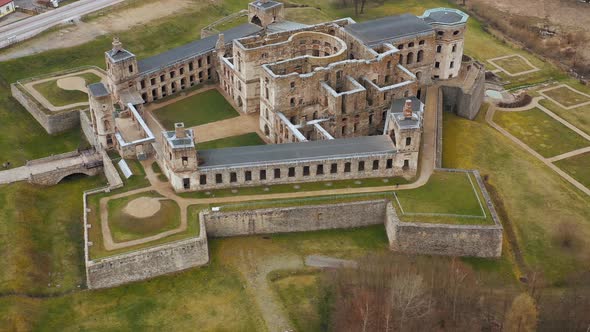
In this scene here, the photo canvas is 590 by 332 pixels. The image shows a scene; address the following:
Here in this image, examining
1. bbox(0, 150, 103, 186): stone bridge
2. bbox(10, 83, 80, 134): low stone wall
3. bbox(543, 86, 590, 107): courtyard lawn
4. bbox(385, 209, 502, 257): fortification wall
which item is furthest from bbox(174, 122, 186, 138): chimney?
bbox(543, 86, 590, 107): courtyard lawn

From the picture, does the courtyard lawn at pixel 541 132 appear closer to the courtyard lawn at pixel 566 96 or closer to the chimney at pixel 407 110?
the courtyard lawn at pixel 566 96

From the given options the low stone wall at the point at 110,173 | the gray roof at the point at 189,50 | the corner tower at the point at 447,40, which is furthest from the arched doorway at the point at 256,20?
the low stone wall at the point at 110,173

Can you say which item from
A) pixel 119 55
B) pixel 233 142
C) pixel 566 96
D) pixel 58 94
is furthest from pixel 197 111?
pixel 566 96

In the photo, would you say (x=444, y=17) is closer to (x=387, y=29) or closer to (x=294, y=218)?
(x=387, y=29)

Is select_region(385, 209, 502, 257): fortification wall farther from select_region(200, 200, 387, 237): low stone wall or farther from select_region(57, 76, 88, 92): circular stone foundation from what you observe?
select_region(57, 76, 88, 92): circular stone foundation

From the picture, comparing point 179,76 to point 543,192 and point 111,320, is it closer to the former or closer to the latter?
point 111,320

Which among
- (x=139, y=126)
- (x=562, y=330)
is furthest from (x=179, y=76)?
(x=562, y=330)
